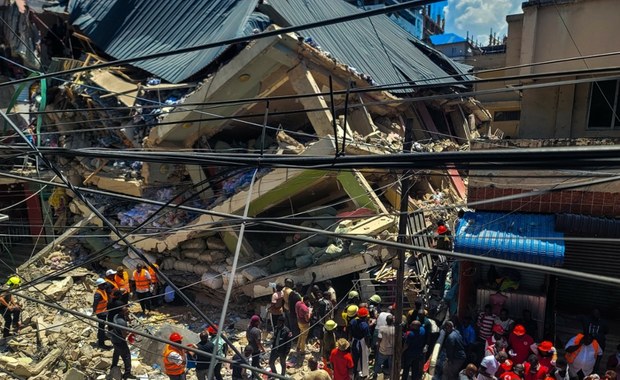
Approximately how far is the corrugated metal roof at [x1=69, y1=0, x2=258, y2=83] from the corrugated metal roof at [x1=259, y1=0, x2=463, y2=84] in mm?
1412

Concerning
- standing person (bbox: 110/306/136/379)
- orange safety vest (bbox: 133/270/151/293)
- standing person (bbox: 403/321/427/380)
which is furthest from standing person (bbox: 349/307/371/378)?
orange safety vest (bbox: 133/270/151/293)

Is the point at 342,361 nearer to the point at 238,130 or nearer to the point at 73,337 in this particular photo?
the point at 73,337

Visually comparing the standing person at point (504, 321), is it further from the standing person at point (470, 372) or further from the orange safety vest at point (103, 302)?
the orange safety vest at point (103, 302)

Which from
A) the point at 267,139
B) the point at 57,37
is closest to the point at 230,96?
the point at 267,139

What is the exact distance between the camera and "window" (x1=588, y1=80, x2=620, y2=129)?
30.1 feet

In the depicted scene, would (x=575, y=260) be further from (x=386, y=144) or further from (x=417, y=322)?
(x=386, y=144)

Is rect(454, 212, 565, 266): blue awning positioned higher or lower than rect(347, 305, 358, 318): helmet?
higher

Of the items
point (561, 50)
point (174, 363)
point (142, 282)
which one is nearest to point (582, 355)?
point (561, 50)

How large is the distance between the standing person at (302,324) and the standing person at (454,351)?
2516 millimetres

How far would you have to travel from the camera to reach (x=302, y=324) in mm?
8711

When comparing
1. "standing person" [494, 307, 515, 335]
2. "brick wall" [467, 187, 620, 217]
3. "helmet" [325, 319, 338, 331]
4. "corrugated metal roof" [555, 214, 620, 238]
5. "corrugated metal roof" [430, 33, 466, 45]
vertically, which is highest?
"corrugated metal roof" [430, 33, 466, 45]

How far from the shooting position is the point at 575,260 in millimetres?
8953

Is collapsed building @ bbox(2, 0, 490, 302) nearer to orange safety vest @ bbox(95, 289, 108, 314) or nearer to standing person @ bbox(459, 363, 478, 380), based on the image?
orange safety vest @ bbox(95, 289, 108, 314)

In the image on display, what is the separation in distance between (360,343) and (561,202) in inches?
165
